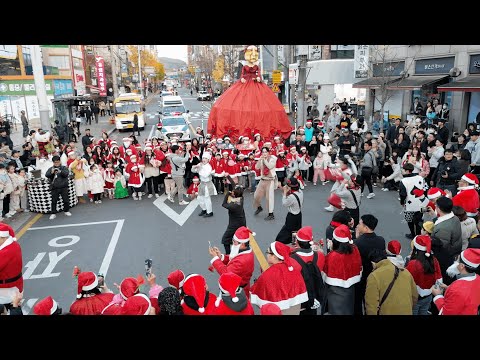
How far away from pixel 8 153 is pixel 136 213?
17.2 ft

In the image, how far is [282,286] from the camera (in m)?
4.26

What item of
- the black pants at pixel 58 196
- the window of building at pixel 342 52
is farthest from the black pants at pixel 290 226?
the window of building at pixel 342 52

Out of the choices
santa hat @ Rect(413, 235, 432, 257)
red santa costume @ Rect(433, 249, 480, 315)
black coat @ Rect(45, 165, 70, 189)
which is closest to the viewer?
red santa costume @ Rect(433, 249, 480, 315)

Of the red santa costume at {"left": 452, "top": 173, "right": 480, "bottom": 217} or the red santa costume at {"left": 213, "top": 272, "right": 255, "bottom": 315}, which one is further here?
the red santa costume at {"left": 452, "top": 173, "right": 480, "bottom": 217}

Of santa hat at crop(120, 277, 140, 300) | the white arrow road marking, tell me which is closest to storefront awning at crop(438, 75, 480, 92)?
the white arrow road marking

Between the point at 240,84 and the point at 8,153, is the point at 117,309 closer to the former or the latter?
the point at 240,84

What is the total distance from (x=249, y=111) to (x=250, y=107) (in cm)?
11

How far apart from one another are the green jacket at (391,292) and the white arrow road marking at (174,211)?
629 cm

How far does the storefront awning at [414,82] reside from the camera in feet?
64.8

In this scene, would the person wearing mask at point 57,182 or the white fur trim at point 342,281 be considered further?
the person wearing mask at point 57,182

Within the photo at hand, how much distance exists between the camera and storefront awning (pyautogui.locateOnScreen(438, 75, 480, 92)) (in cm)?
1501

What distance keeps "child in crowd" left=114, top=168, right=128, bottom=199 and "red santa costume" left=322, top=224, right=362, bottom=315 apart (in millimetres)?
8556

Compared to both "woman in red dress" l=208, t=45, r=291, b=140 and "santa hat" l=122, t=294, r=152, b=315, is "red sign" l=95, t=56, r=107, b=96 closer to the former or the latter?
"woman in red dress" l=208, t=45, r=291, b=140

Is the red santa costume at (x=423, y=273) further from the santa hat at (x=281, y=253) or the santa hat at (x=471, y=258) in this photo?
the santa hat at (x=281, y=253)
